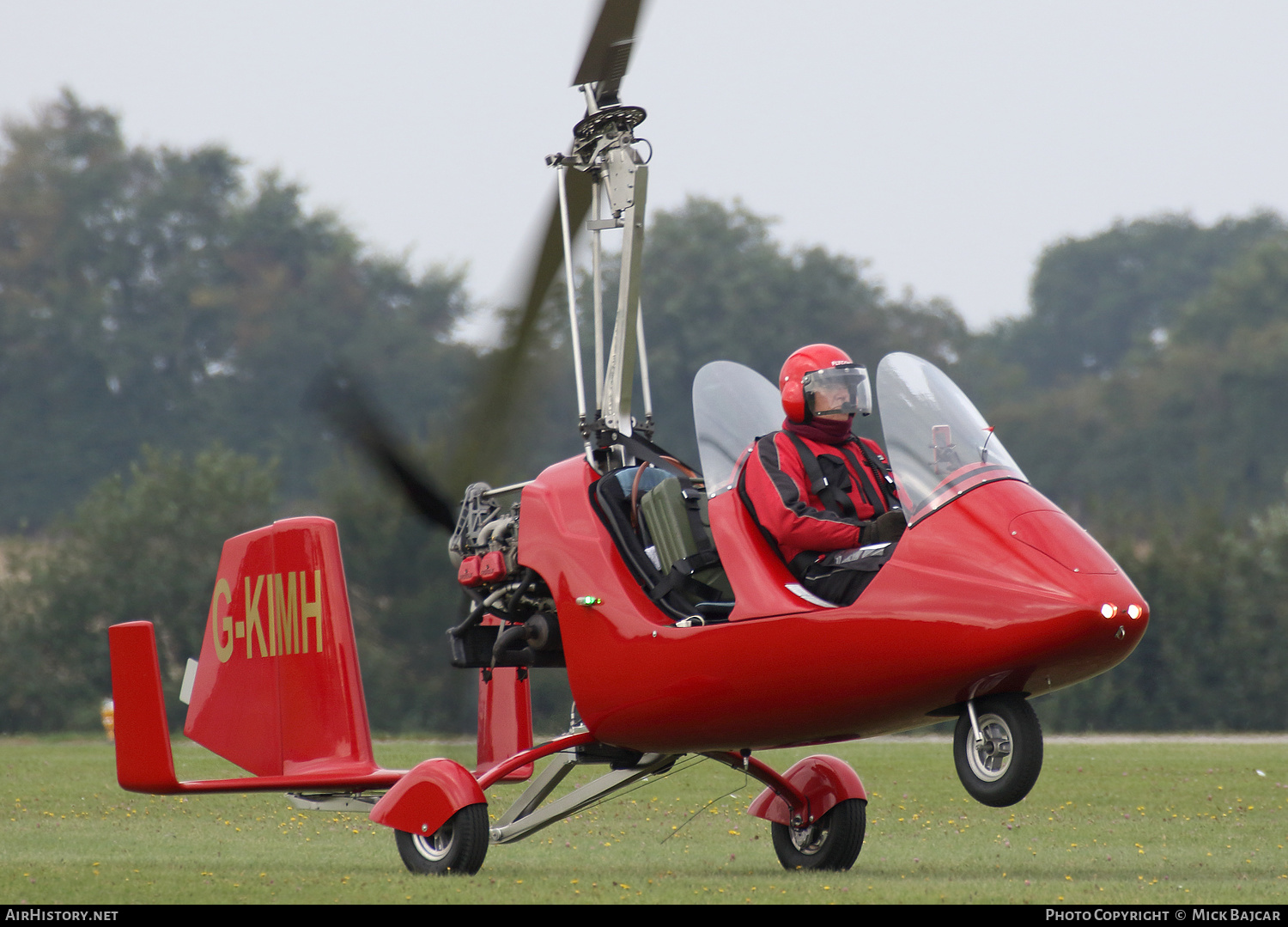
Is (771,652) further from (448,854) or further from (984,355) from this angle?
(984,355)

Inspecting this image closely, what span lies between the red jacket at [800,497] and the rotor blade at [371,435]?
199 centimetres

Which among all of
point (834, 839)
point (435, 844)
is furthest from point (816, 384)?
point (435, 844)

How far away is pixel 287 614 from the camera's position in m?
9.26

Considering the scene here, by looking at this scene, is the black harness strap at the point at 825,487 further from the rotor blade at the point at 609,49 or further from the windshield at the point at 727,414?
the rotor blade at the point at 609,49

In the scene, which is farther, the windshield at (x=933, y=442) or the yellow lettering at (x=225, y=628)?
the yellow lettering at (x=225, y=628)

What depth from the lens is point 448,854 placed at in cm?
802

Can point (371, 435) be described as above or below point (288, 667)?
above

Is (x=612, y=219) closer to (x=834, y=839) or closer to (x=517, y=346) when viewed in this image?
(x=517, y=346)

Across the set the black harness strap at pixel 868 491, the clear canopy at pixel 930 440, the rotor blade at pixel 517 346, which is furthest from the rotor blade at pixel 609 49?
the black harness strap at pixel 868 491

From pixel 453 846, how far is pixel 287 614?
200 centimetres

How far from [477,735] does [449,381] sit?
32.6 meters

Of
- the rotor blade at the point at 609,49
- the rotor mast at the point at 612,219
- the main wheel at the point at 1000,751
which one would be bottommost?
the main wheel at the point at 1000,751

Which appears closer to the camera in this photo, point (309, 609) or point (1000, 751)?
point (1000, 751)

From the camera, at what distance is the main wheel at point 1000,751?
635 centimetres
